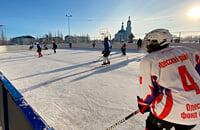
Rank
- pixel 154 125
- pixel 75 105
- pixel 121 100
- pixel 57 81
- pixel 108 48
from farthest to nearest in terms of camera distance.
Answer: pixel 108 48, pixel 57 81, pixel 121 100, pixel 75 105, pixel 154 125

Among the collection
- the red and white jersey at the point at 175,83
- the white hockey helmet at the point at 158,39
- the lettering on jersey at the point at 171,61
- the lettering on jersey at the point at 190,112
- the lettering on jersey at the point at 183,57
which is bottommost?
the lettering on jersey at the point at 190,112

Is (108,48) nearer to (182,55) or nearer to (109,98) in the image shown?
(109,98)

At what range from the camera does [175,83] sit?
0.89 meters

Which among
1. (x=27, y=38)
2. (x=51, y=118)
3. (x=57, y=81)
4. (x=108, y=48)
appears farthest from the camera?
(x=27, y=38)

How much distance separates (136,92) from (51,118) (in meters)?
2.24

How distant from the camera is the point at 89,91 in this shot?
3305 millimetres

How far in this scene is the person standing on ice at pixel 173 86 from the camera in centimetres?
90

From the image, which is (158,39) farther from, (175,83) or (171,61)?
(175,83)

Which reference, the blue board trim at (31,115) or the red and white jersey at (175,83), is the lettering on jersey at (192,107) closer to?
the red and white jersey at (175,83)

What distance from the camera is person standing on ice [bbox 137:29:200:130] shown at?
90 centimetres

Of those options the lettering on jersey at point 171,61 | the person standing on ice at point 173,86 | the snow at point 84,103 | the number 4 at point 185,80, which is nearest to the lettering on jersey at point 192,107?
the person standing on ice at point 173,86

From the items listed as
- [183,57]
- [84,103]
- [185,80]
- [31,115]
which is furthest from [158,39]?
[84,103]

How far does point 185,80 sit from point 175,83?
0.30ft

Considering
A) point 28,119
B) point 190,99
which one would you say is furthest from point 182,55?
point 28,119
